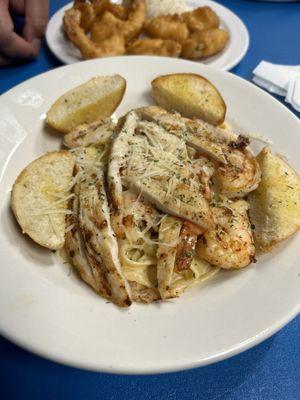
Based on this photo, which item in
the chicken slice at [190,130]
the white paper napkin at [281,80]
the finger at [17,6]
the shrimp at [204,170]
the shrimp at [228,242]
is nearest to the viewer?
the shrimp at [228,242]

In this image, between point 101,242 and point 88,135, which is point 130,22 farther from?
point 101,242

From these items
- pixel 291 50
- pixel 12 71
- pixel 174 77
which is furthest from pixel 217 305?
pixel 291 50

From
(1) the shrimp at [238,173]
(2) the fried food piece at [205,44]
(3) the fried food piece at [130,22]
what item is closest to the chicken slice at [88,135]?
(1) the shrimp at [238,173]

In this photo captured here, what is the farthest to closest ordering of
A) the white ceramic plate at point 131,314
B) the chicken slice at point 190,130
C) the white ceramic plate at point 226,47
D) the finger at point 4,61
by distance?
1. the finger at point 4,61
2. the white ceramic plate at point 226,47
3. the chicken slice at point 190,130
4. the white ceramic plate at point 131,314

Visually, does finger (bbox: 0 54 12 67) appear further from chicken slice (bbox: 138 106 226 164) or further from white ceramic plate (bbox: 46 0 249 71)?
chicken slice (bbox: 138 106 226 164)

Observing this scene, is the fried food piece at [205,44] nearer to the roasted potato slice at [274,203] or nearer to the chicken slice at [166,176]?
the chicken slice at [166,176]

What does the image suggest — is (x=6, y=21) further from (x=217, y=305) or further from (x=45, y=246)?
(x=217, y=305)
